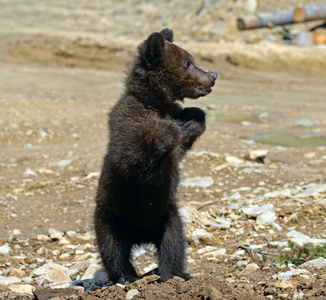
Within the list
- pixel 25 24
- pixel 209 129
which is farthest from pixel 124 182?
pixel 25 24

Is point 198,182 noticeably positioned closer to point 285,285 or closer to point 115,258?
point 115,258

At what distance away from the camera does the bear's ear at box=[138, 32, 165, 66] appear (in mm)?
5016

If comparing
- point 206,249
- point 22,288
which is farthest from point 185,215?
point 22,288

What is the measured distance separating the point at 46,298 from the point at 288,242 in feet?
8.63

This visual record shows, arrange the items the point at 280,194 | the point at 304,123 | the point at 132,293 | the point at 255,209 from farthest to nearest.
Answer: the point at 304,123 → the point at 280,194 → the point at 255,209 → the point at 132,293

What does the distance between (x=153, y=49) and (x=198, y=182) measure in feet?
12.2

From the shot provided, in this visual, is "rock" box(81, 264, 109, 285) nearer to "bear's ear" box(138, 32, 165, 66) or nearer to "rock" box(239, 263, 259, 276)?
"rock" box(239, 263, 259, 276)

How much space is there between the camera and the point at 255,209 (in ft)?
23.0

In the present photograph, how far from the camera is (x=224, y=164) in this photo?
29.7 ft

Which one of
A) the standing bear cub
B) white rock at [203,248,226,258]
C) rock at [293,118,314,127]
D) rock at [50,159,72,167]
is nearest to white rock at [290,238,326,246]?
white rock at [203,248,226,258]

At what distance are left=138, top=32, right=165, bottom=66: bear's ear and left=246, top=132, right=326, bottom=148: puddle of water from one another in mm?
5829

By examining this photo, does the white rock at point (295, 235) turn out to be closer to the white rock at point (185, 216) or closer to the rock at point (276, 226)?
the rock at point (276, 226)

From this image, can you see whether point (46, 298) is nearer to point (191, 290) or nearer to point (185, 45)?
point (191, 290)

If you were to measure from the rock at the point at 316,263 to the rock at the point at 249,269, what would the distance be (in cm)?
44
